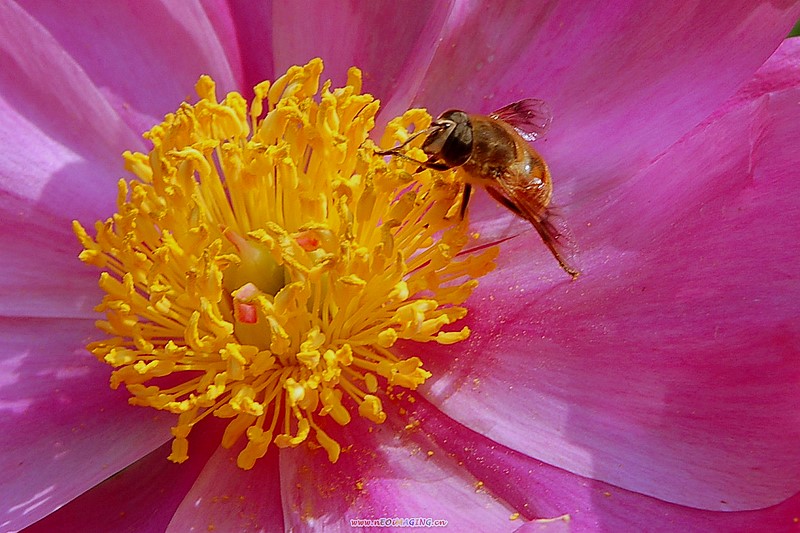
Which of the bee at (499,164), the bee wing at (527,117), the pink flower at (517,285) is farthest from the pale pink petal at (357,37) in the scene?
the bee at (499,164)

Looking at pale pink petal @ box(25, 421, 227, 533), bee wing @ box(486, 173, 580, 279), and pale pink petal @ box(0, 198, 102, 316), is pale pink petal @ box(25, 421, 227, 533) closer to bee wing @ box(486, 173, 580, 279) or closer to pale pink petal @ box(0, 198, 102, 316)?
pale pink petal @ box(0, 198, 102, 316)

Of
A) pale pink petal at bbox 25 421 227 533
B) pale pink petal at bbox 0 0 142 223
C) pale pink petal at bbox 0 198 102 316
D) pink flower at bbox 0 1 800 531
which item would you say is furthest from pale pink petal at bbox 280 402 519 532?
pale pink petal at bbox 0 0 142 223

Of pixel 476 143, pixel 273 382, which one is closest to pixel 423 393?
pixel 273 382

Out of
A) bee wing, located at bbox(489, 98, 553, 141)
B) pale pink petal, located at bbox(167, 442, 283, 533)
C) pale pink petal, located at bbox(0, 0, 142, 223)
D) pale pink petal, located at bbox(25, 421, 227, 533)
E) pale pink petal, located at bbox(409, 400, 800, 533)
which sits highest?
pale pink petal, located at bbox(0, 0, 142, 223)

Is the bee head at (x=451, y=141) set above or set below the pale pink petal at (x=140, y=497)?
above

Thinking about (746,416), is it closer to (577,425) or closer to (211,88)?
(577,425)

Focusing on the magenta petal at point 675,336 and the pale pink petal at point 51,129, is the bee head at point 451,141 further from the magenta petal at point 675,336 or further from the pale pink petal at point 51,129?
the pale pink petal at point 51,129
